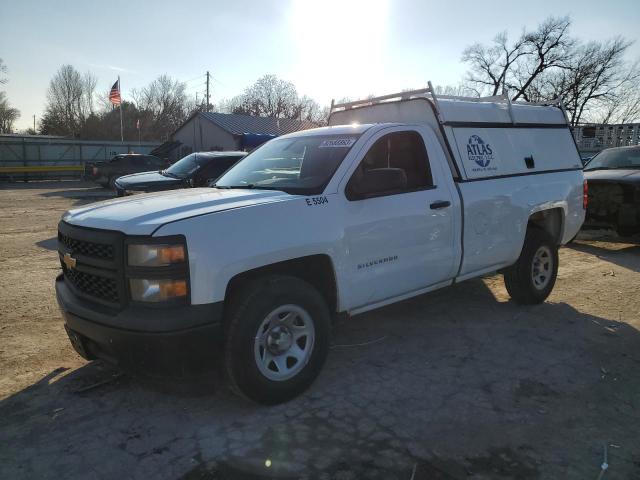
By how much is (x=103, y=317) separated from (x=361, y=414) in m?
1.76

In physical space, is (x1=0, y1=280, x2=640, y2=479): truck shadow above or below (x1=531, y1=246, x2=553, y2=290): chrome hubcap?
below

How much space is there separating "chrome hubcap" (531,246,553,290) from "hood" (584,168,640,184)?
400 centimetres

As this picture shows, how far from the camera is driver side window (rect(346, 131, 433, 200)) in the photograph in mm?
3773

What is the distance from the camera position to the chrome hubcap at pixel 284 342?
10.5 ft

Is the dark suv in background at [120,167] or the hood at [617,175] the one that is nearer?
the hood at [617,175]

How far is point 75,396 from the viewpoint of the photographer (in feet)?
11.5

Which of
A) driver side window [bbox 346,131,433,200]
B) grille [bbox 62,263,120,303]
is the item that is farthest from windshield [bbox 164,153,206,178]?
grille [bbox 62,263,120,303]

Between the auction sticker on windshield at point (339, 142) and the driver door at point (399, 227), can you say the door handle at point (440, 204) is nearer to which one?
the driver door at point (399, 227)

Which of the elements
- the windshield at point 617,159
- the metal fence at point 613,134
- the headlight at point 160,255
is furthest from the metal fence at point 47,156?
the headlight at point 160,255

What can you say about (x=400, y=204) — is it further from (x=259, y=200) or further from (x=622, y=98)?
(x=622, y=98)

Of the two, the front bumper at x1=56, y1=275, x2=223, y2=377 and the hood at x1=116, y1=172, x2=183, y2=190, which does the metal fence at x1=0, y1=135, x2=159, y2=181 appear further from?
the front bumper at x1=56, y1=275, x2=223, y2=377

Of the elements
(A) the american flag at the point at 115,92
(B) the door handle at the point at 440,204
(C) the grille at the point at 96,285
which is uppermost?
(A) the american flag at the point at 115,92

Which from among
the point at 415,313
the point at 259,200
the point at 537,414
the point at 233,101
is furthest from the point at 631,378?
the point at 233,101

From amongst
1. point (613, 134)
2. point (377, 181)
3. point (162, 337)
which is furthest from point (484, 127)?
Result: point (613, 134)
